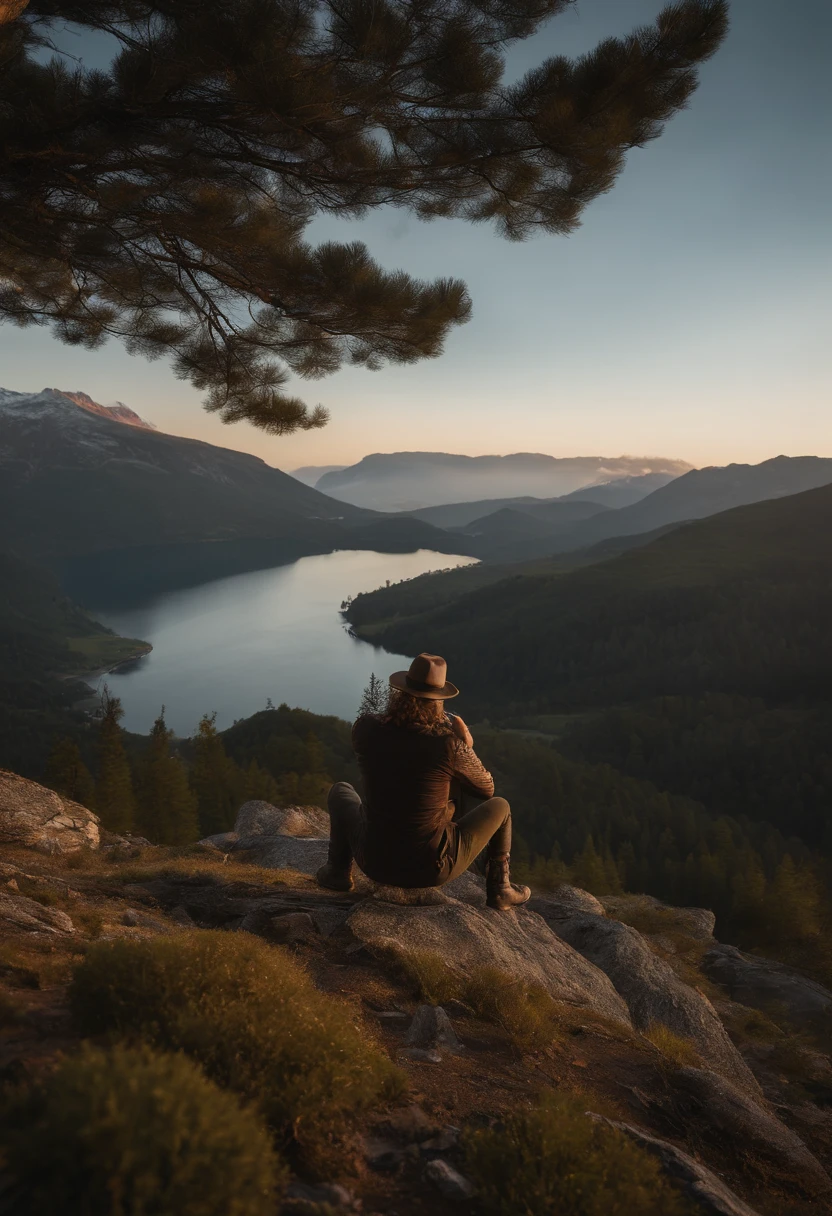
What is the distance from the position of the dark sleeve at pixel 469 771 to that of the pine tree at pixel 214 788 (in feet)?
173

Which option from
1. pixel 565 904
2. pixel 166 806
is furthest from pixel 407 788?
pixel 166 806

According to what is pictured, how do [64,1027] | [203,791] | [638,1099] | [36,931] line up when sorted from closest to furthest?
[64,1027] < [638,1099] < [36,931] < [203,791]

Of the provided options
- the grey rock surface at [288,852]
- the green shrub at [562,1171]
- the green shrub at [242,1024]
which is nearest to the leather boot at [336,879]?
the grey rock surface at [288,852]

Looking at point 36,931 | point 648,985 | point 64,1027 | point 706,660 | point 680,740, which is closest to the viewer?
point 64,1027

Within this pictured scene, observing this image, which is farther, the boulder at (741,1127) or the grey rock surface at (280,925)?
the grey rock surface at (280,925)

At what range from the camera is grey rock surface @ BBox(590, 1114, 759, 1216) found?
3994mm

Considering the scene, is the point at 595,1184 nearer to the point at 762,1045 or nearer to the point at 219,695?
the point at 762,1045

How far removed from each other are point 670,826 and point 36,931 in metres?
105

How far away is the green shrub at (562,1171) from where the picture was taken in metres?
3.34

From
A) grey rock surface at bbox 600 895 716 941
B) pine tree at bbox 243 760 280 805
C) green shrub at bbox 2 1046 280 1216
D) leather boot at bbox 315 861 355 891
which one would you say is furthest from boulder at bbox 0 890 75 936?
pine tree at bbox 243 760 280 805

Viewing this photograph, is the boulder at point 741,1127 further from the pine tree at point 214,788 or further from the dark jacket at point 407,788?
the pine tree at point 214,788

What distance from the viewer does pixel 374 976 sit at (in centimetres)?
695

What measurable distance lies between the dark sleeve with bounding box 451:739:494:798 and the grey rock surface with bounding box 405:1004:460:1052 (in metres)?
2.10

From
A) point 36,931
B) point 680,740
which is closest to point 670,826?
point 680,740
